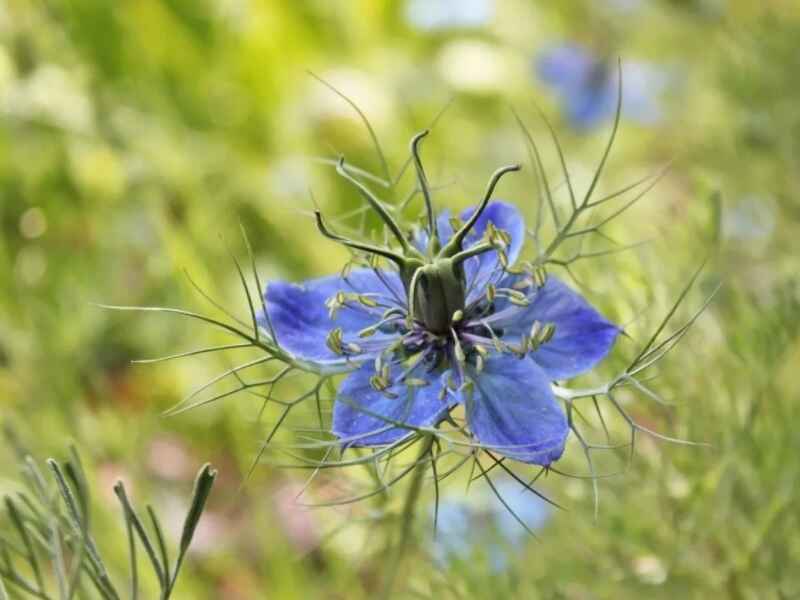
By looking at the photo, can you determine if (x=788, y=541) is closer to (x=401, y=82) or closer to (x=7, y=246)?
(x=7, y=246)

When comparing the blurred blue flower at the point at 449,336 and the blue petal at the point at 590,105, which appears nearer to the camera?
the blurred blue flower at the point at 449,336

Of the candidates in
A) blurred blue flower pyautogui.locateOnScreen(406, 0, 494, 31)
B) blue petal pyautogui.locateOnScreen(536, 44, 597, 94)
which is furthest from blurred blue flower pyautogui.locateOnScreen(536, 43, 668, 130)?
blurred blue flower pyautogui.locateOnScreen(406, 0, 494, 31)

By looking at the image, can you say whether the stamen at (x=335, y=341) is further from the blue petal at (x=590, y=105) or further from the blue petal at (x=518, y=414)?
the blue petal at (x=590, y=105)

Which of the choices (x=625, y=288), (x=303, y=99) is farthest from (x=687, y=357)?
(x=303, y=99)

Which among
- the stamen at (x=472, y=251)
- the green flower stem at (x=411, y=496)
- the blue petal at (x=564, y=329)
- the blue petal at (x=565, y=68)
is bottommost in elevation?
the green flower stem at (x=411, y=496)

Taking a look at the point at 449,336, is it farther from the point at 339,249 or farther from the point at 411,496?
the point at 339,249

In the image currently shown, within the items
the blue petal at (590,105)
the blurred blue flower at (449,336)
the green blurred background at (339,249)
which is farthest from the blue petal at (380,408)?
the blue petal at (590,105)

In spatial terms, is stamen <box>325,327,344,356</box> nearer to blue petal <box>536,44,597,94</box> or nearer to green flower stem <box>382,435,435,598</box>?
green flower stem <box>382,435,435,598</box>

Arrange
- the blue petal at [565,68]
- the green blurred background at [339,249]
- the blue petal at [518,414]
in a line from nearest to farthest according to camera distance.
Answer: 1. the blue petal at [518,414]
2. the green blurred background at [339,249]
3. the blue petal at [565,68]
